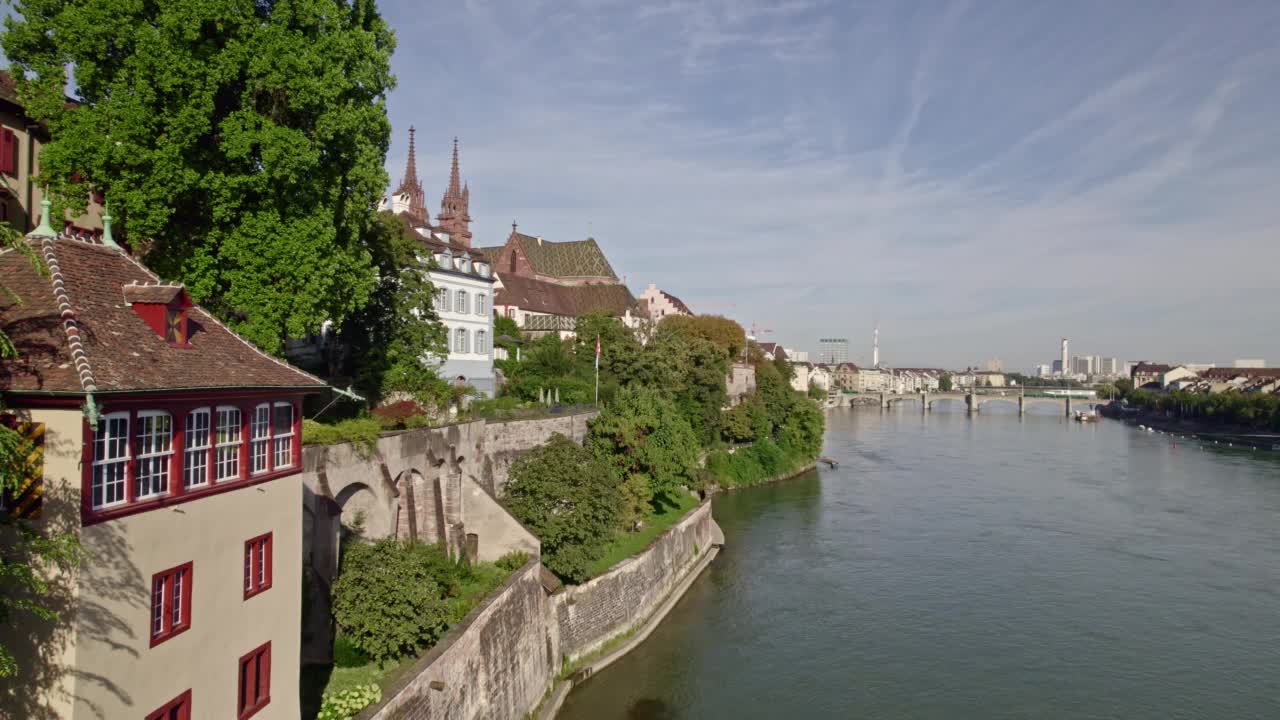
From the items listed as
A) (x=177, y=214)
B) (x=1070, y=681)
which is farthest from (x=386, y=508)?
(x=1070, y=681)

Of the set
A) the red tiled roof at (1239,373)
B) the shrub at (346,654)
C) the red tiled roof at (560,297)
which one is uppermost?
the red tiled roof at (560,297)

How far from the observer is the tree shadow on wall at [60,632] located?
9.02 metres

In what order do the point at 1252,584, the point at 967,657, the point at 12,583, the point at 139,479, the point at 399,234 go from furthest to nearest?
the point at 1252,584, the point at 399,234, the point at 967,657, the point at 139,479, the point at 12,583

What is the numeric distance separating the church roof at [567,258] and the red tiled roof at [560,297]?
3.54 meters

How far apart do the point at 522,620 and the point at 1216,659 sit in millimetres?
22322

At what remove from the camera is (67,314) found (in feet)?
32.6

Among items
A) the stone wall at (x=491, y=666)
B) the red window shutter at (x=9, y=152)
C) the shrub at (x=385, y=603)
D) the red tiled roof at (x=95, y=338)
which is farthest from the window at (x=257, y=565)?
the red window shutter at (x=9, y=152)

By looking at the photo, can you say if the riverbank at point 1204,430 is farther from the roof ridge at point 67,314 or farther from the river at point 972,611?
the roof ridge at point 67,314

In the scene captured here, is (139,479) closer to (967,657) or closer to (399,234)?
(399,234)

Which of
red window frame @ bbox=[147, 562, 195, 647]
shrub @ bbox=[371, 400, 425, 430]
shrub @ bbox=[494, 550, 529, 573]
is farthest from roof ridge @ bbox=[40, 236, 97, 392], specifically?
shrub @ bbox=[494, 550, 529, 573]

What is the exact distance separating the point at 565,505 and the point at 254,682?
14469mm

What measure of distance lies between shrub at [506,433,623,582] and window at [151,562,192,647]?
14729 mm

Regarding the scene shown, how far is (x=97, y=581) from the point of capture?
9336mm

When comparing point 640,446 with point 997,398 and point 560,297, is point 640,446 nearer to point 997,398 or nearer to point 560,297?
point 560,297
